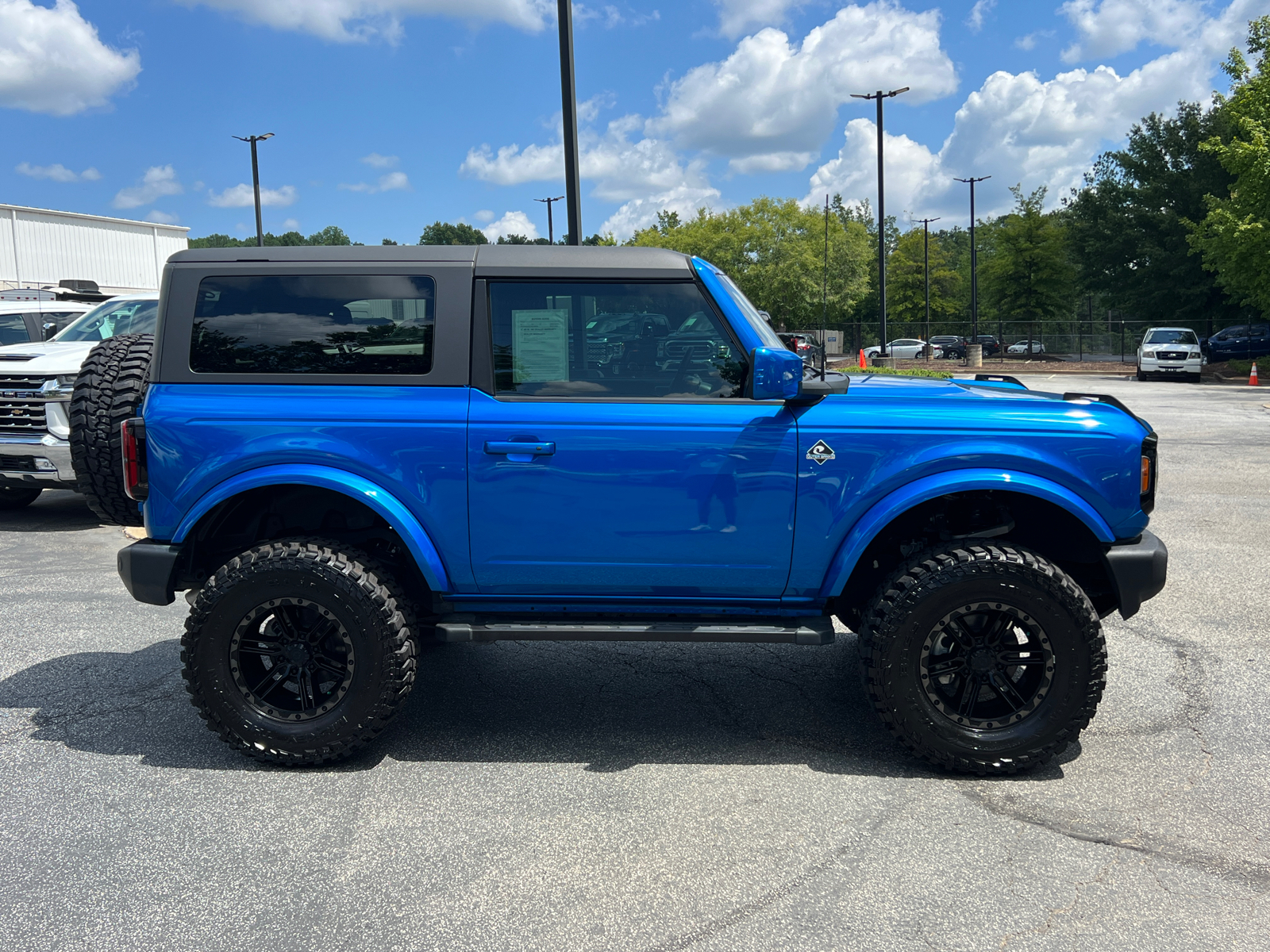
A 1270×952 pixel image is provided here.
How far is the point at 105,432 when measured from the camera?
14.5 feet

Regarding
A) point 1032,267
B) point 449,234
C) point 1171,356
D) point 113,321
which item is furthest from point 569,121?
point 449,234

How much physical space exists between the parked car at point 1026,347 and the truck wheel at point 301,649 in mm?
50828

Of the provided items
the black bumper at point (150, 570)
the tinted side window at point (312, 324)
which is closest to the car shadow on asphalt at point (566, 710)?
the black bumper at point (150, 570)

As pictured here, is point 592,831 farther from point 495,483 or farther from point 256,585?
point 256,585

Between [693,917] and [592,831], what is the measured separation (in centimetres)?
A: 61

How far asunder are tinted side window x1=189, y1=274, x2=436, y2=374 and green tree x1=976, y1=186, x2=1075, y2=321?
191 ft

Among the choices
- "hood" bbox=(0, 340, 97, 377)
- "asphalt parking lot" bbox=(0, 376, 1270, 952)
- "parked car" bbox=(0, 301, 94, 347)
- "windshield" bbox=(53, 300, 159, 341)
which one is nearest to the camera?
"asphalt parking lot" bbox=(0, 376, 1270, 952)

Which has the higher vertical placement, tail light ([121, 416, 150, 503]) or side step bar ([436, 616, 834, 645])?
tail light ([121, 416, 150, 503])

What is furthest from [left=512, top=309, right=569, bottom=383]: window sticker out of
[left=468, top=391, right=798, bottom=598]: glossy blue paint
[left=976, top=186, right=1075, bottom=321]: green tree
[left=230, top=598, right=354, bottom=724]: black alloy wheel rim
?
[left=976, top=186, right=1075, bottom=321]: green tree

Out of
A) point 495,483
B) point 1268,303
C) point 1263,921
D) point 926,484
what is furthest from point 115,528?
point 1268,303

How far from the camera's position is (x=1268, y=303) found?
33.3m

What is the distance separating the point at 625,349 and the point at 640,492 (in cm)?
58

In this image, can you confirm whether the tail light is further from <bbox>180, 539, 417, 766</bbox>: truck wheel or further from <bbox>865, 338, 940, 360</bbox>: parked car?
<bbox>865, 338, 940, 360</bbox>: parked car

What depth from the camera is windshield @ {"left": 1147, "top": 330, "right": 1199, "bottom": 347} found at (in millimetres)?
32966
